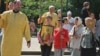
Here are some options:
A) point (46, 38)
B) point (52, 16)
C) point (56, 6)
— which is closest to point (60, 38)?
point (46, 38)

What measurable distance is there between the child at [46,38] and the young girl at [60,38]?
20 centimetres

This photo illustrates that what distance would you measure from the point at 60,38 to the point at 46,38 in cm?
46

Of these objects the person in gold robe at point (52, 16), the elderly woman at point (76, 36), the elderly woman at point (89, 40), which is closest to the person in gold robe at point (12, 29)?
the elderly woman at point (89, 40)

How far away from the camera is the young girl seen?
1475 cm

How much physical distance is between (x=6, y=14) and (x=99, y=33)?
7.76 m

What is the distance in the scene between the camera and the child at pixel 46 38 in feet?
49.0

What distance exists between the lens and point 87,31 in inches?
452

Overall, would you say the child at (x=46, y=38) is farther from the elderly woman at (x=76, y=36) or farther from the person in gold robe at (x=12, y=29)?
the person in gold robe at (x=12, y=29)

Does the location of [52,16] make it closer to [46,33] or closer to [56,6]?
[46,33]

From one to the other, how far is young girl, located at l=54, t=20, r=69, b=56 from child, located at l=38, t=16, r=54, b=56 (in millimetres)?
197

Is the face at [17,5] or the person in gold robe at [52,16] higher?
the face at [17,5]

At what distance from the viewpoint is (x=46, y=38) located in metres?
15.0

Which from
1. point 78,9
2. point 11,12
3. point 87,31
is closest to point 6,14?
point 11,12

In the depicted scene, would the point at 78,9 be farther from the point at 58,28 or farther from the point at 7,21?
the point at 7,21
